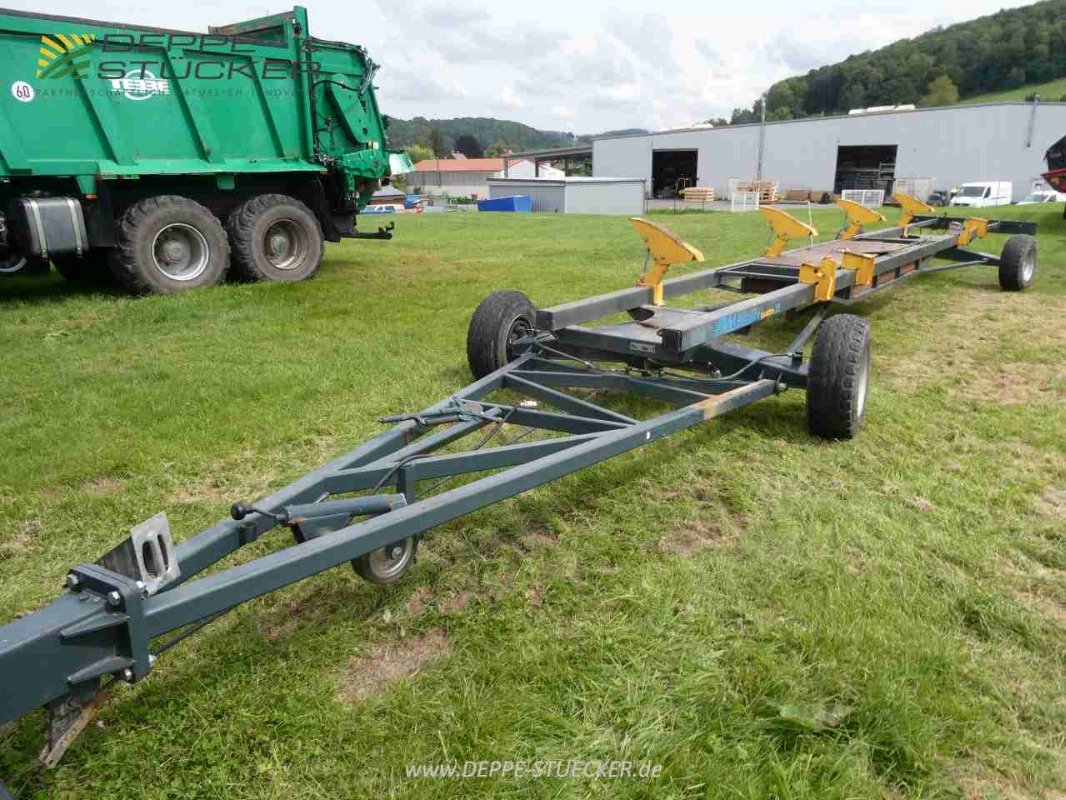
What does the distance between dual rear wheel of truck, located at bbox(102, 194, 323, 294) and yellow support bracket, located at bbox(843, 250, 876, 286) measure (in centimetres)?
721

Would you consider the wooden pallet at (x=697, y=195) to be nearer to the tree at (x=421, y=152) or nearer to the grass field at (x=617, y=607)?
the grass field at (x=617, y=607)

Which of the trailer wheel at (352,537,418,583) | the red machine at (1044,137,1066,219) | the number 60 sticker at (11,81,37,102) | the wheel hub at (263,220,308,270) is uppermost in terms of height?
the number 60 sticker at (11,81,37,102)

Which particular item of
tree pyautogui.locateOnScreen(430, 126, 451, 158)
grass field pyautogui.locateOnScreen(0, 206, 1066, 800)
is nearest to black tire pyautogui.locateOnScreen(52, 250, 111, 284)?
grass field pyautogui.locateOnScreen(0, 206, 1066, 800)

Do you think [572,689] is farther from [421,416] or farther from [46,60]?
[46,60]

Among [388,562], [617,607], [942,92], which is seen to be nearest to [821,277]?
[617,607]

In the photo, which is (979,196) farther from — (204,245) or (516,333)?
(516,333)

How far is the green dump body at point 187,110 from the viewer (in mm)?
7895

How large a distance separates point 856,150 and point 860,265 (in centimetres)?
4989

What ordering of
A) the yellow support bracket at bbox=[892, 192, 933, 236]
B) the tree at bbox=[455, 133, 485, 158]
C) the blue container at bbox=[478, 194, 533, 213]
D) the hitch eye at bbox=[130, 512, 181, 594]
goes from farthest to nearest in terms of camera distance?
the tree at bbox=[455, 133, 485, 158] < the blue container at bbox=[478, 194, 533, 213] < the yellow support bracket at bbox=[892, 192, 933, 236] < the hitch eye at bbox=[130, 512, 181, 594]

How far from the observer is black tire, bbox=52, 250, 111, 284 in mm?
9797

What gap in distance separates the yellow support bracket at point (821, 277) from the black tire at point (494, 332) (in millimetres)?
2086

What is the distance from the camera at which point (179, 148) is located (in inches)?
354

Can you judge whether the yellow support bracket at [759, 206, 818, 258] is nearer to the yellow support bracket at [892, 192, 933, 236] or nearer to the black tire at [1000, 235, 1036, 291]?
the yellow support bracket at [892, 192, 933, 236]

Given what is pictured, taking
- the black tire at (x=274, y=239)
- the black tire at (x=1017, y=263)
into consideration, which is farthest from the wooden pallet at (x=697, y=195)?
the black tire at (x=274, y=239)
